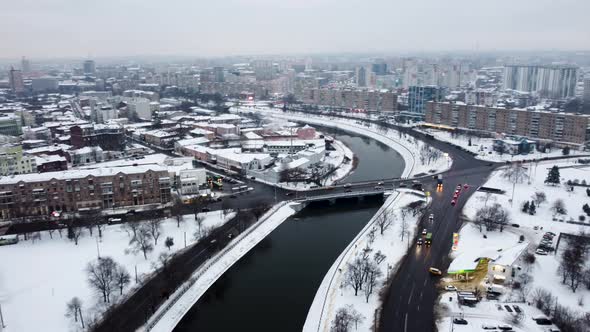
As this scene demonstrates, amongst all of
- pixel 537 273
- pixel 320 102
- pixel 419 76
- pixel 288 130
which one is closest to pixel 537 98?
pixel 419 76

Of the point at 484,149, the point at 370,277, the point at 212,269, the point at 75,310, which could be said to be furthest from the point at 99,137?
the point at 484,149

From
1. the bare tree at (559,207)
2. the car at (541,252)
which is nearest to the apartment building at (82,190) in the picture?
the car at (541,252)

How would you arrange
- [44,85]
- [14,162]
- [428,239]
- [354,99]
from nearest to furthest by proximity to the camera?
[428,239], [14,162], [354,99], [44,85]

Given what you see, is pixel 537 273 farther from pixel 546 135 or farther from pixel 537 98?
pixel 537 98

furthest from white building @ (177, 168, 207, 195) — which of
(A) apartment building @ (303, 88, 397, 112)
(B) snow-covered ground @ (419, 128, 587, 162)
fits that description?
(A) apartment building @ (303, 88, 397, 112)

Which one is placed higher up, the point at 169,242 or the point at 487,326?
the point at 169,242

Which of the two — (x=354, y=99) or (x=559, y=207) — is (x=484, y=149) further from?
(x=354, y=99)
